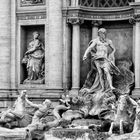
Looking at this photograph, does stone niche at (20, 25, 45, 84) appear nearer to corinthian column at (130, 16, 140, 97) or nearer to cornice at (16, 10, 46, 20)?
cornice at (16, 10, 46, 20)

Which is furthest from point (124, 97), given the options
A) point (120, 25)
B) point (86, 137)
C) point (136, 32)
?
point (120, 25)

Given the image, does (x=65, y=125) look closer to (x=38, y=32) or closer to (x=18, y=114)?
(x=18, y=114)

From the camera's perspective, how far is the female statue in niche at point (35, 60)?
89.2ft

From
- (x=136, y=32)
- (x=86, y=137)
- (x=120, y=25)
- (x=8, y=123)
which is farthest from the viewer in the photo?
(x=120, y=25)

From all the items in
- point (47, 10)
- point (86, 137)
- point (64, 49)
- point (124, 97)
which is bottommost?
point (86, 137)

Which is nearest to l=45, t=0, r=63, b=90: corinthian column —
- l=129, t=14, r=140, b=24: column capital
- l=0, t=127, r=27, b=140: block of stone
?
l=129, t=14, r=140, b=24: column capital

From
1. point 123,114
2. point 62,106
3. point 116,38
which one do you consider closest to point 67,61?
point 62,106

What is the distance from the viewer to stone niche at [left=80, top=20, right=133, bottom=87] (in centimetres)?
2677

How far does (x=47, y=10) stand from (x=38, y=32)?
5.55ft

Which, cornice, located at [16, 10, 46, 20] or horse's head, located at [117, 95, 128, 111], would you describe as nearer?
horse's head, located at [117, 95, 128, 111]

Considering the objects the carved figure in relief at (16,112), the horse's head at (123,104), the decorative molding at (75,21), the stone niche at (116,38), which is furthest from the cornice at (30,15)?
the horse's head at (123,104)

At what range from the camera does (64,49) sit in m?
26.4

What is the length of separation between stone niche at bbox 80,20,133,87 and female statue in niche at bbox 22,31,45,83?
206 centimetres

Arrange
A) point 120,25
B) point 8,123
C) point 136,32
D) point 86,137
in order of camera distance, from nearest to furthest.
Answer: point 86,137 → point 8,123 → point 136,32 → point 120,25
